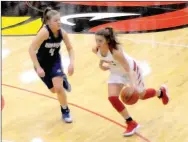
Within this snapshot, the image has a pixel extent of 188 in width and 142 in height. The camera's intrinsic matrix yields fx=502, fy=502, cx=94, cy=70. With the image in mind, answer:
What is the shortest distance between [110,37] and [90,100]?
1455 mm

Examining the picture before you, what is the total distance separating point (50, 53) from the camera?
555cm

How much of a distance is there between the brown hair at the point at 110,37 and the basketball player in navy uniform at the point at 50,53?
55cm

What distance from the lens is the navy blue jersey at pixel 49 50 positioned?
5459mm

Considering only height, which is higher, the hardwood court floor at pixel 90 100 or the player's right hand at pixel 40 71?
the player's right hand at pixel 40 71

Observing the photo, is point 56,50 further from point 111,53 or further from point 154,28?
point 154,28

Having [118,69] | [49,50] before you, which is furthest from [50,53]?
[118,69]

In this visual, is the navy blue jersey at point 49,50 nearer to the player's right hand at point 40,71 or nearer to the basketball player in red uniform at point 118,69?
the player's right hand at point 40,71

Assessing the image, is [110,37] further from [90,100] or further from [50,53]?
[90,100]

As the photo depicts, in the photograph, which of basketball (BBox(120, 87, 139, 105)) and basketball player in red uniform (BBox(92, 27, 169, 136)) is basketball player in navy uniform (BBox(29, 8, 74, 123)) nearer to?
basketball player in red uniform (BBox(92, 27, 169, 136))

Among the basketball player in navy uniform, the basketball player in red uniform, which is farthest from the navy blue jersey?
the basketball player in red uniform

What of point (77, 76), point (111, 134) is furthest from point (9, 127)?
point (77, 76)

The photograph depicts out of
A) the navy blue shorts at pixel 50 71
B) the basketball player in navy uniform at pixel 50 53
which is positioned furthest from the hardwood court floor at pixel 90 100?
the navy blue shorts at pixel 50 71

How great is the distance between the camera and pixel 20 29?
896cm

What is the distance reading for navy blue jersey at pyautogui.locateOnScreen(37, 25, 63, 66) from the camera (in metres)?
5.46
